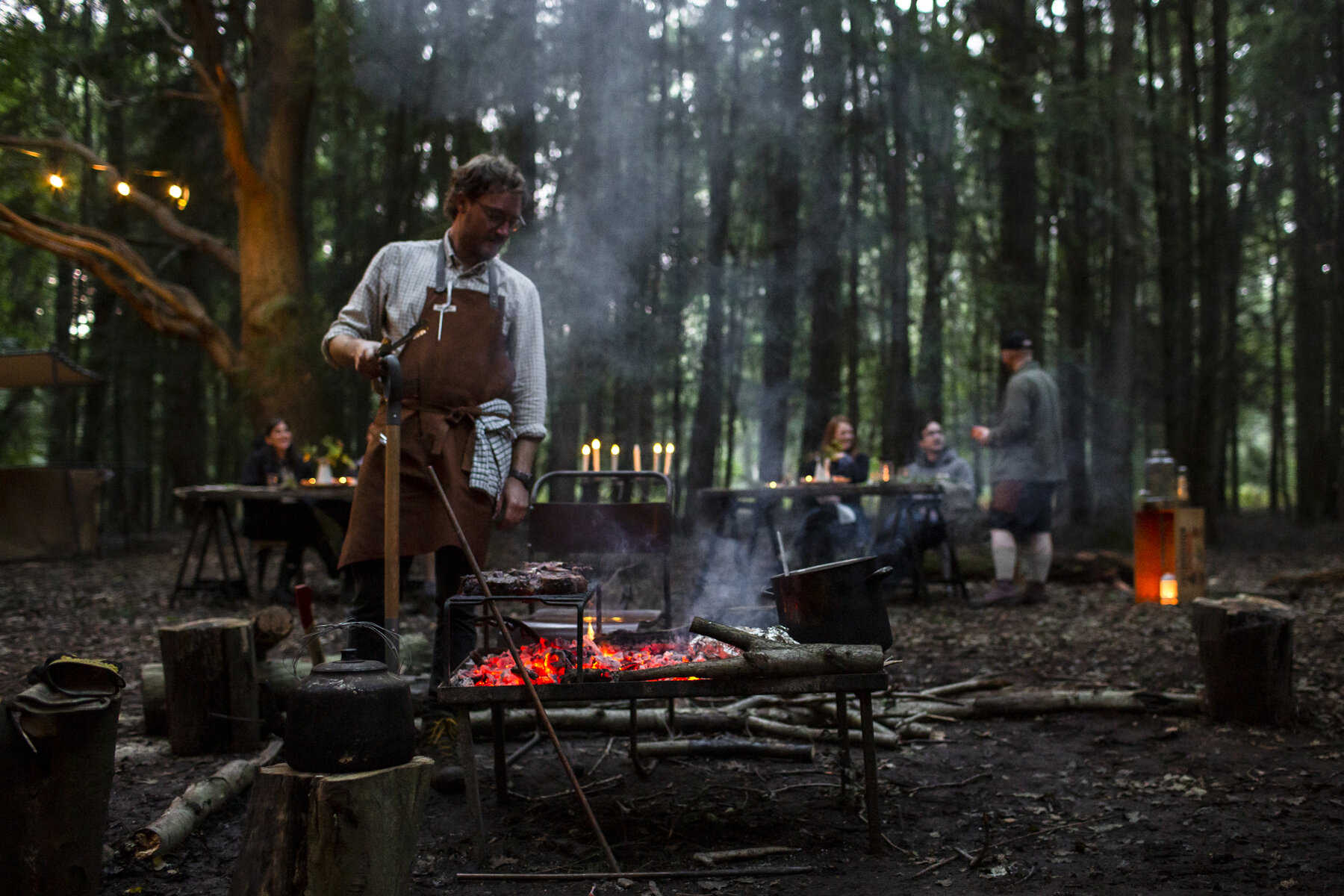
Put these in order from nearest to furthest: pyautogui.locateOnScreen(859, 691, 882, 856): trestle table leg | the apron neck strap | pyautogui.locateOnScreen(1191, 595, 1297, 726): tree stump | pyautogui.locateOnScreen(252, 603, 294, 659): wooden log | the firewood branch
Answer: pyautogui.locateOnScreen(859, 691, 882, 856): trestle table leg < the apron neck strap < pyautogui.locateOnScreen(1191, 595, 1297, 726): tree stump < pyautogui.locateOnScreen(252, 603, 294, 659): wooden log < the firewood branch

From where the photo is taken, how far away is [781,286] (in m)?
12.8

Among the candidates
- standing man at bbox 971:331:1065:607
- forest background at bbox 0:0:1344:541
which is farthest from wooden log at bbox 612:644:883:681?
standing man at bbox 971:331:1065:607

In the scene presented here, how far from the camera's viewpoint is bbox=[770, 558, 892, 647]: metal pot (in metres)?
2.87

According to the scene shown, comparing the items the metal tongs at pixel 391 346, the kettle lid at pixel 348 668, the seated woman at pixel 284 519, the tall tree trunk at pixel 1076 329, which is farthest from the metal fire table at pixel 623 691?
the tall tree trunk at pixel 1076 329

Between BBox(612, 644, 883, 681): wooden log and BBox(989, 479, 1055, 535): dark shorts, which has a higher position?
BBox(989, 479, 1055, 535): dark shorts

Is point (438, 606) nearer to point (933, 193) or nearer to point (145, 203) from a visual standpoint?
point (145, 203)

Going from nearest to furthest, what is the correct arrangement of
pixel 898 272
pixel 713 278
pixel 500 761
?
pixel 500 761
pixel 898 272
pixel 713 278

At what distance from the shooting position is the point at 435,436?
3246 millimetres

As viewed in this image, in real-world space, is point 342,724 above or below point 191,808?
above

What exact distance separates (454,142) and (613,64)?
251 centimetres

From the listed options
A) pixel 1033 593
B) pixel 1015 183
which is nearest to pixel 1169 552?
pixel 1033 593

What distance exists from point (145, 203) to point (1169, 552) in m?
11.5

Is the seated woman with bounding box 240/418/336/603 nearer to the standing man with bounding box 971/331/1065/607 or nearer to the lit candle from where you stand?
the standing man with bounding box 971/331/1065/607

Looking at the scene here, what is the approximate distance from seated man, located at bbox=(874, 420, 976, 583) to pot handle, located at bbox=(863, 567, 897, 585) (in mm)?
5178
